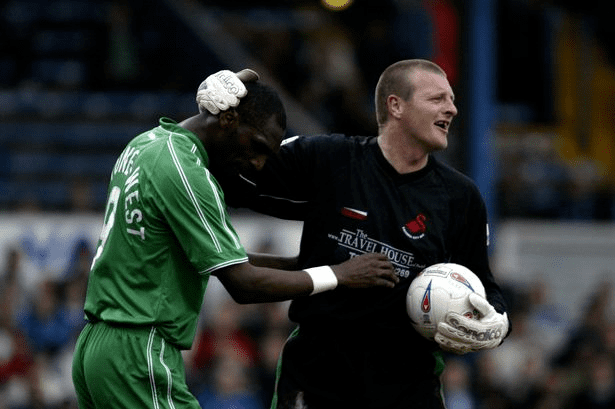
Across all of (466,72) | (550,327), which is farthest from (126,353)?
(550,327)

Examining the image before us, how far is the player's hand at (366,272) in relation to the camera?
21.8 ft

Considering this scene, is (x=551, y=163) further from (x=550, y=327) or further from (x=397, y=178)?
(x=397, y=178)

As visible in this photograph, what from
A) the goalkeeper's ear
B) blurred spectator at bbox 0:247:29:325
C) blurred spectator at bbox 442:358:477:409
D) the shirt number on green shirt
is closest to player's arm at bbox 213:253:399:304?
the shirt number on green shirt

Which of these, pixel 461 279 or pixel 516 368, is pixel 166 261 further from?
pixel 516 368

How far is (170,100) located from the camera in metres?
17.8

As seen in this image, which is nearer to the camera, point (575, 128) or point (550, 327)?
point (550, 327)

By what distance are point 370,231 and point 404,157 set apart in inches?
17.8

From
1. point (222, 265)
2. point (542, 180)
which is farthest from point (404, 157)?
point (542, 180)

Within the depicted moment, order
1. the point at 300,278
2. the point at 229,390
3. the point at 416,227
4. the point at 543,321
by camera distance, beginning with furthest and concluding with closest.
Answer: the point at 543,321
the point at 229,390
the point at 416,227
the point at 300,278

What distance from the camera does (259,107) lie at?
21.4 ft

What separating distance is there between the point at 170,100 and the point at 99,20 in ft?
6.43

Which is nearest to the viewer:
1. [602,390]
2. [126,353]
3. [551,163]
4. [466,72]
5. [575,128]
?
[126,353]

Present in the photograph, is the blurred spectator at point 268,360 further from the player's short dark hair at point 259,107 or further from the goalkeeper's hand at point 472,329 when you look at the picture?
the player's short dark hair at point 259,107

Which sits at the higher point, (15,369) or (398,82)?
(398,82)
